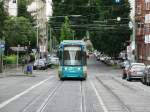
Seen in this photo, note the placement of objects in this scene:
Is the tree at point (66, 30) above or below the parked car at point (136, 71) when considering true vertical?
above

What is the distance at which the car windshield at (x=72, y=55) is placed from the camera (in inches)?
1930

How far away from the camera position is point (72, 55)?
49.0 metres

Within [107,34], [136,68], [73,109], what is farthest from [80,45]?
[107,34]

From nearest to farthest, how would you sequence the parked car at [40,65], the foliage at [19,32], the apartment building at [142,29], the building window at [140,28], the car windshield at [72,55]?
the car windshield at [72,55]
the parked car at [40,65]
the apartment building at [142,29]
the building window at [140,28]
the foliage at [19,32]

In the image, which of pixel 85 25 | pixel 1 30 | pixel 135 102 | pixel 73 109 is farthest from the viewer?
pixel 85 25

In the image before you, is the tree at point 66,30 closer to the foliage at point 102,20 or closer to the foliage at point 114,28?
the foliage at point 102,20

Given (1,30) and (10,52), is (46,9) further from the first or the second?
(1,30)

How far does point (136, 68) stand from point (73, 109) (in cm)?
2835

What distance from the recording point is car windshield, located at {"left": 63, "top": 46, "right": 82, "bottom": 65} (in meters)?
49.0

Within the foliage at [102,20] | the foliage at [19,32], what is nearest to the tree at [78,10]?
the foliage at [102,20]

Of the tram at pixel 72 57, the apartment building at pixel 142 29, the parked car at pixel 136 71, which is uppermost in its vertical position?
the apartment building at pixel 142 29

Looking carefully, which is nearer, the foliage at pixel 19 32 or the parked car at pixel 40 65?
the parked car at pixel 40 65

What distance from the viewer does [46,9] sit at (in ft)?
577

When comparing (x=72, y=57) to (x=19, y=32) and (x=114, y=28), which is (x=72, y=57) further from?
(x=19, y=32)
